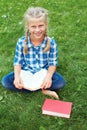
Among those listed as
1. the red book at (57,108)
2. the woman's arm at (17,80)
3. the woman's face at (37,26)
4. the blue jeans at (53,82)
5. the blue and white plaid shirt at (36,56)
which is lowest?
the red book at (57,108)

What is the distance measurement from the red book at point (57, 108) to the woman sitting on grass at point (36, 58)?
14cm

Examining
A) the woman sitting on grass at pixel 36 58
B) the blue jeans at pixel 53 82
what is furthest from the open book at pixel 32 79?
the blue jeans at pixel 53 82

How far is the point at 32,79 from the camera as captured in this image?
4.63 m

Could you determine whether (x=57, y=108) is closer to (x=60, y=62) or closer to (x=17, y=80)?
(x=17, y=80)

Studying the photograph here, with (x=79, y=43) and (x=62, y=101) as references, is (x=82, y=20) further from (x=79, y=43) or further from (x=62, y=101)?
(x=62, y=101)

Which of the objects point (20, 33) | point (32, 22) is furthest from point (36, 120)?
point (20, 33)

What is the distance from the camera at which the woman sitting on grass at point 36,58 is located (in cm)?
441

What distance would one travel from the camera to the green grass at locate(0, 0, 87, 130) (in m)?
4.17

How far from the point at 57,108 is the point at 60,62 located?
4.07 feet

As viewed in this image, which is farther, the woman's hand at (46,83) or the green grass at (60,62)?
the woman's hand at (46,83)

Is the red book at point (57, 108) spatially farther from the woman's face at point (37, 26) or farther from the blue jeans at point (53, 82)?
the woman's face at point (37, 26)

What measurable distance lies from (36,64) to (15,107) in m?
0.67

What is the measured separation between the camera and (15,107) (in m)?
4.43

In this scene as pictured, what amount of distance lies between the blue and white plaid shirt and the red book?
51 centimetres
